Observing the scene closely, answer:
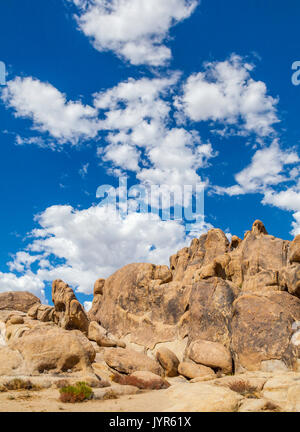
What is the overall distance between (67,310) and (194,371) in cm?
1404

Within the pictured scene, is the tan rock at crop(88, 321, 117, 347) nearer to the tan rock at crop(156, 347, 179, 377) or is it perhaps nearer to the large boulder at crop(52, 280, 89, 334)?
the large boulder at crop(52, 280, 89, 334)

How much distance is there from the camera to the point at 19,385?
15578 mm

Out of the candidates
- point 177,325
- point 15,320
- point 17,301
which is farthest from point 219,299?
point 17,301

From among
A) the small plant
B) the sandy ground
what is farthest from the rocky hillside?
the small plant

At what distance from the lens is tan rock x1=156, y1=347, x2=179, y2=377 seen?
26.3 metres

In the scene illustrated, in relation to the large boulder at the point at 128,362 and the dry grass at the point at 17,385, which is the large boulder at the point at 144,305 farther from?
the dry grass at the point at 17,385

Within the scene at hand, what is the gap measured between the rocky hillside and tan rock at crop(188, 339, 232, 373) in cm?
7

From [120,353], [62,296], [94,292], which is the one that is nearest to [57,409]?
[120,353]

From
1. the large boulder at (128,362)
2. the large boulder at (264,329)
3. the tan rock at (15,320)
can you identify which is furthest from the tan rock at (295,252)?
the tan rock at (15,320)

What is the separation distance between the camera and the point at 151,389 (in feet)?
66.4

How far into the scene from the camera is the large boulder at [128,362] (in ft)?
79.6

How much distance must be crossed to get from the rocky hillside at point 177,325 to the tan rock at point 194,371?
0.07 metres
